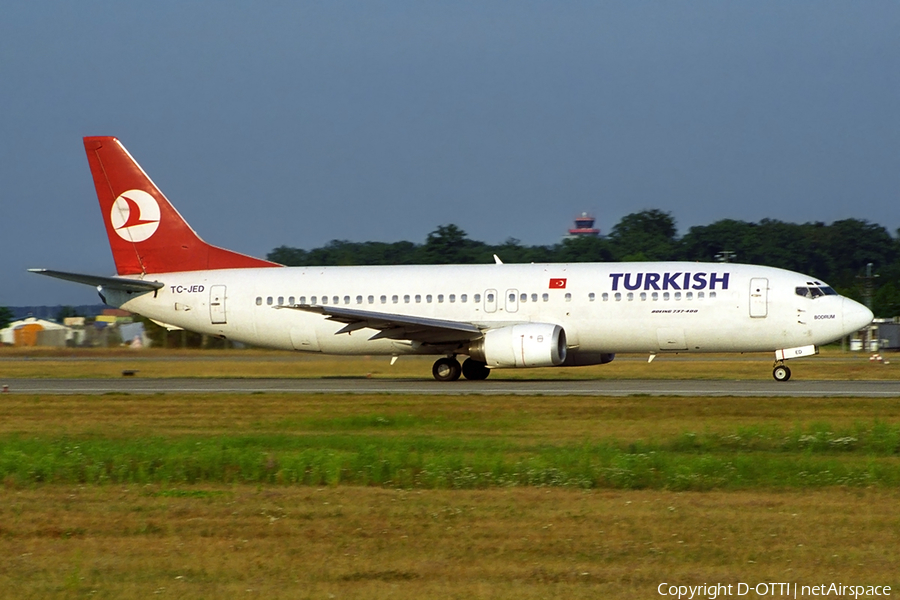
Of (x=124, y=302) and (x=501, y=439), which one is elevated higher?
(x=124, y=302)

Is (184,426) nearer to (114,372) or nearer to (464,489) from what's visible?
(464,489)

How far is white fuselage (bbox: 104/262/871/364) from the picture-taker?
27.1 metres

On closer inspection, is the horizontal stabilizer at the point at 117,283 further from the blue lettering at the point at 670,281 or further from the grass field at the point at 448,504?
the blue lettering at the point at 670,281

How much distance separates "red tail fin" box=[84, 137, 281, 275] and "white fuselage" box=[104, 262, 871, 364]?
650 millimetres

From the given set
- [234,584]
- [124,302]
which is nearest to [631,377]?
[124,302]

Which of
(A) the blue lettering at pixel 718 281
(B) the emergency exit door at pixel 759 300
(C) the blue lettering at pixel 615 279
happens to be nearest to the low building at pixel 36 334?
(C) the blue lettering at pixel 615 279

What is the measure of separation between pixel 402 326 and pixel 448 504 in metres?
16.9

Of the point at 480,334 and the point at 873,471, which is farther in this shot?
the point at 480,334

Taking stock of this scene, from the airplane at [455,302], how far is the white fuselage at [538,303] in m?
0.03

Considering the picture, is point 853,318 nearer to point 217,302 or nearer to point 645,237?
point 217,302

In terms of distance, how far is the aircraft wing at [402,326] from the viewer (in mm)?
27281

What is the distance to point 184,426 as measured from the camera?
1844 centimetres

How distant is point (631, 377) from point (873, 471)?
18.9 m

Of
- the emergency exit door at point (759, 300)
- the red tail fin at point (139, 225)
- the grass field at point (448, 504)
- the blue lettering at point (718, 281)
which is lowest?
the grass field at point (448, 504)
